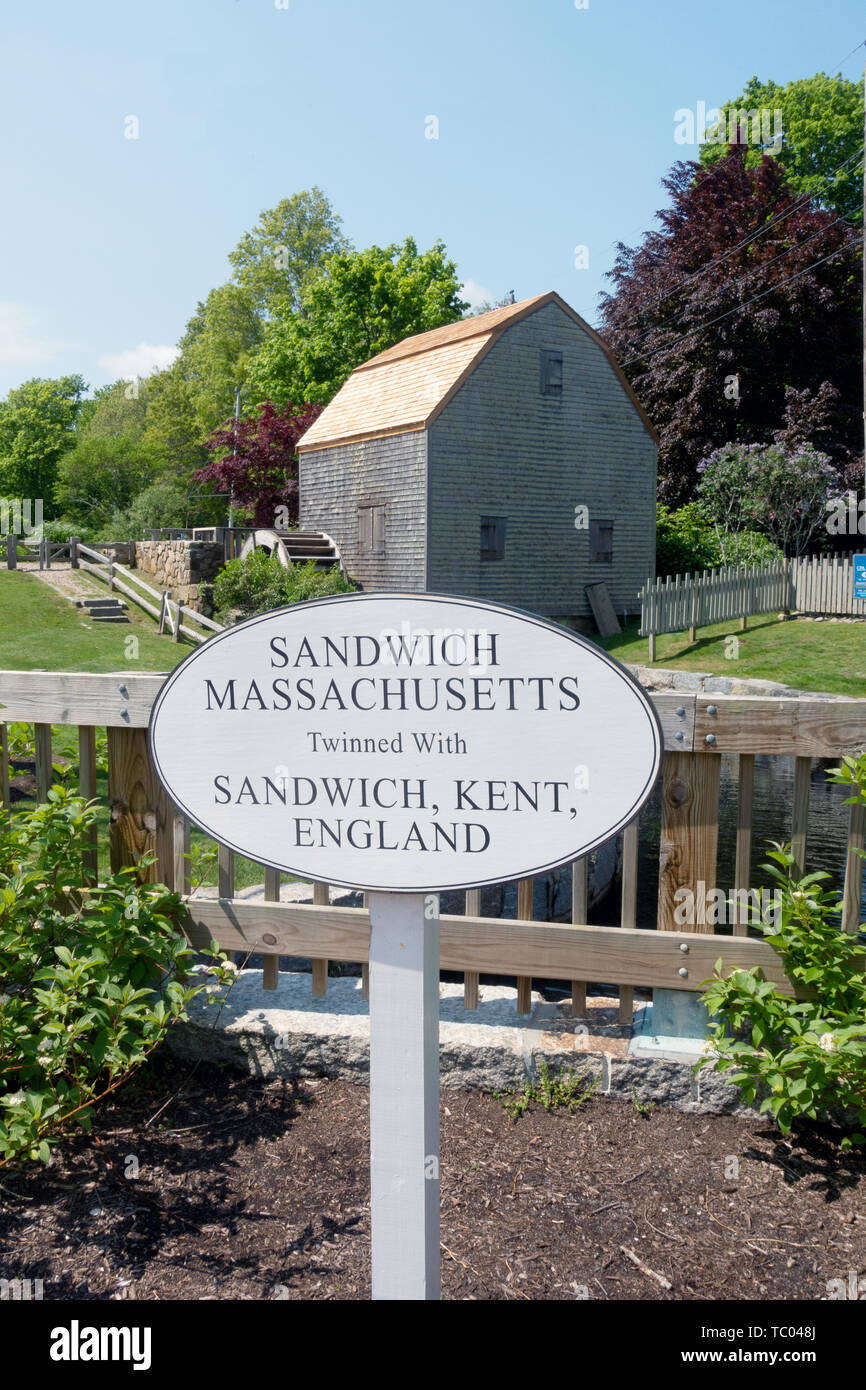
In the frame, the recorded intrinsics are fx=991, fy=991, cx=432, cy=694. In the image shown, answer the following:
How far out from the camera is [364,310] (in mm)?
32875

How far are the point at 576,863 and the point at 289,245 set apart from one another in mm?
47426

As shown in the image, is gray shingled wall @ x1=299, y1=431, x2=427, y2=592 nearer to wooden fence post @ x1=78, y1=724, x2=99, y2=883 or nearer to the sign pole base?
wooden fence post @ x1=78, y1=724, x2=99, y2=883

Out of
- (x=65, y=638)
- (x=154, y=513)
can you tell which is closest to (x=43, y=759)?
(x=65, y=638)

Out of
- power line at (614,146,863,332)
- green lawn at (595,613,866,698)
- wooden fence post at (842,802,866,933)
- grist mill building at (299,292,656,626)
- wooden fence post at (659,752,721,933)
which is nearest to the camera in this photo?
wooden fence post at (842,802,866,933)

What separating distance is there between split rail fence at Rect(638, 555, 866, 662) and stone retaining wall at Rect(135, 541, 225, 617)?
989 centimetres

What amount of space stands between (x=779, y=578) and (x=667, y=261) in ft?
53.3

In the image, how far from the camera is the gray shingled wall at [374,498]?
22016 millimetres

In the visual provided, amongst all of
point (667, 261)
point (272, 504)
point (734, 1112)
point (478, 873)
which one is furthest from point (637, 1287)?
point (667, 261)

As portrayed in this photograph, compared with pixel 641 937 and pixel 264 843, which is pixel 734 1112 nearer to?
pixel 641 937

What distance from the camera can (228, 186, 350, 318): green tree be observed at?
44594 mm

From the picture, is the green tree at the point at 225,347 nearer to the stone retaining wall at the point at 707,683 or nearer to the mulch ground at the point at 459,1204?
the stone retaining wall at the point at 707,683

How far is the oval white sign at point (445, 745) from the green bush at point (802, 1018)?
4.06 ft

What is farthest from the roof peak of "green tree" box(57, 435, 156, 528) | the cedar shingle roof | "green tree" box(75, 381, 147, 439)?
"green tree" box(75, 381, 147, 439)

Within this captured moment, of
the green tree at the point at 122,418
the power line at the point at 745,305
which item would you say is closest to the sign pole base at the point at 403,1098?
the power line at the point at 745,305
